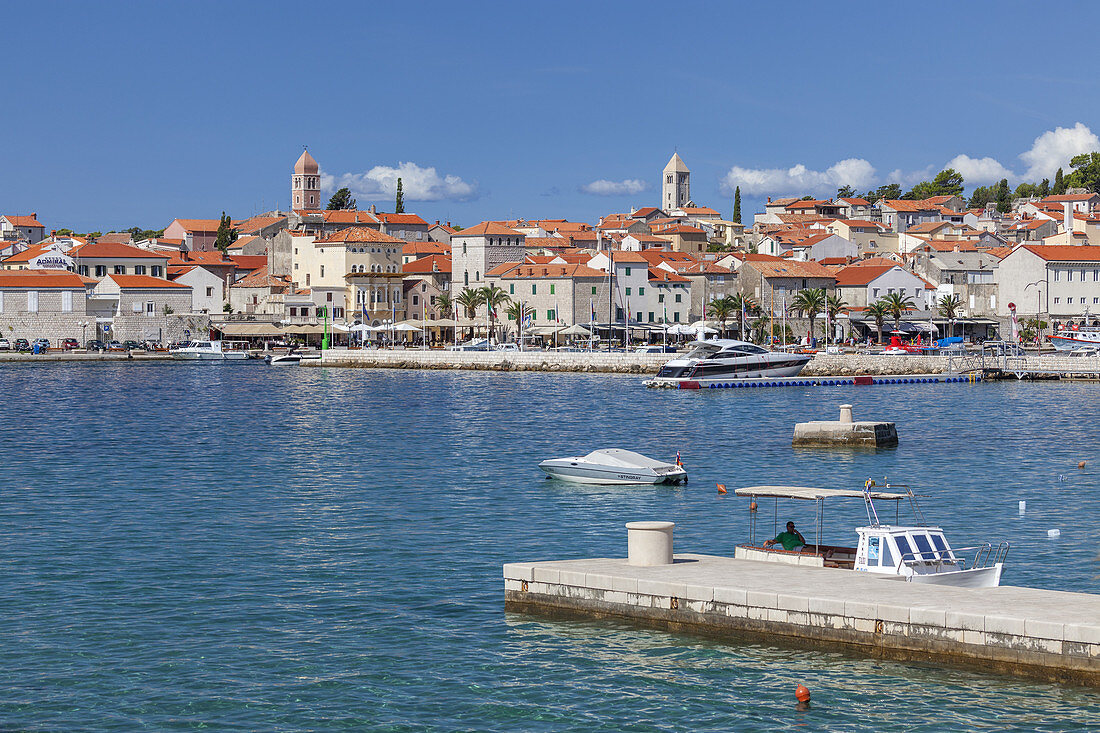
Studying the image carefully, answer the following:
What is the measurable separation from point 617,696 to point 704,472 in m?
24.8

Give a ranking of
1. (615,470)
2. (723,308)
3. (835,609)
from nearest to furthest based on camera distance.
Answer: (835,609)
(615,470)
(723,308)

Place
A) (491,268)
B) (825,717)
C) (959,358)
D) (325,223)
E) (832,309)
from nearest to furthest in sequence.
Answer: (825,717), (959,358), (832,309), (491,268), (325,223)

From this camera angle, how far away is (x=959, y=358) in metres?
95.1

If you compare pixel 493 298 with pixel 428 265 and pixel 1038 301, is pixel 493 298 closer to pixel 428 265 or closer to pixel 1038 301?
pixel 428 265

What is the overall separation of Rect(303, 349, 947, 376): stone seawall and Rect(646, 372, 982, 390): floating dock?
308 cm

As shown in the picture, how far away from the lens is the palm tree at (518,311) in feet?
414

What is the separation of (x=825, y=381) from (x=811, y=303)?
3122 centimetres

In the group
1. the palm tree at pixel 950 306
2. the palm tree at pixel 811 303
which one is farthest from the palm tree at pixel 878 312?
the palm tree at pixel 950 306

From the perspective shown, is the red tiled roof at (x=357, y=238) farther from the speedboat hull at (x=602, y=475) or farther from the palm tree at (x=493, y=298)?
the speedboat hull at (x=602, y=475)

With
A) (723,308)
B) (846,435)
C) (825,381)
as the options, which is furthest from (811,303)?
(846,435)

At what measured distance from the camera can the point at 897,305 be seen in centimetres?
11775

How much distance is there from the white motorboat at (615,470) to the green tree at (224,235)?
449 ft

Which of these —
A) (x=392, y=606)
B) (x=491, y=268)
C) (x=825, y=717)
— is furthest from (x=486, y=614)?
(x=491, y=268)

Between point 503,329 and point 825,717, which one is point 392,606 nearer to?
point 825,717
